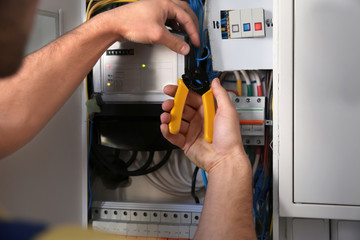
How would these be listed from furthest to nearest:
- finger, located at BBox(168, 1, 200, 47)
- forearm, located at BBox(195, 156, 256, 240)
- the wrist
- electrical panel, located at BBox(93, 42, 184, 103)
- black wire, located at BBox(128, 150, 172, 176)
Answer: black wire, located at BBox(128, 150, 172, 176), electrical panel, located at BBox(93, 42, 184, 103), finger, located at BBox(168, 1, 200, 47), the wrist, forearm, located at BBox(195, 156, 256, 240)

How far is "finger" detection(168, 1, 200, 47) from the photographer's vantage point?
39.2 inches

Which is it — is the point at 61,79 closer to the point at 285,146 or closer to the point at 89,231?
the point at 285,146

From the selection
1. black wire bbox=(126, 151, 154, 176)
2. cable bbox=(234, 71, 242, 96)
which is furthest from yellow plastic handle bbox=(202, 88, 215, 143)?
black wire bbox=(126, 151, 154, 176)

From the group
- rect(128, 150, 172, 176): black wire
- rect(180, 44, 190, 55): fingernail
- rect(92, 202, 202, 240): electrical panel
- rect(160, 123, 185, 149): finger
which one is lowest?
rect(92, 202, 202, 240): electrical panel

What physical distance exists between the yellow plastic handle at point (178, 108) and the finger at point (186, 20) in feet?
0.59

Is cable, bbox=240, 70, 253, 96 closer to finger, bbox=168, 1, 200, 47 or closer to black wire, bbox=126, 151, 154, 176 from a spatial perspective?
finger, bbox=168, 1, 200, 47

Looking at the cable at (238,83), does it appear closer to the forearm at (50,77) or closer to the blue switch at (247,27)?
the blue switch at (247,27)

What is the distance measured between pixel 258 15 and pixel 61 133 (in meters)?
0.68

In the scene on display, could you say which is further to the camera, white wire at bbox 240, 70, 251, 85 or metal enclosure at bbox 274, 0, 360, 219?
white wire at bbox 240, 70, 251, 85

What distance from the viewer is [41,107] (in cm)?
96

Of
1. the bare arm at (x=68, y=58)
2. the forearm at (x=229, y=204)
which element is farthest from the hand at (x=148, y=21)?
the forearm at (x=229, y=204)

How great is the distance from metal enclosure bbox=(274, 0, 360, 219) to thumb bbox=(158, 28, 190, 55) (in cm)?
26

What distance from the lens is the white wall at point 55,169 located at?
0.92m

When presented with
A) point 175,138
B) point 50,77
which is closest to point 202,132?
point 175,138
